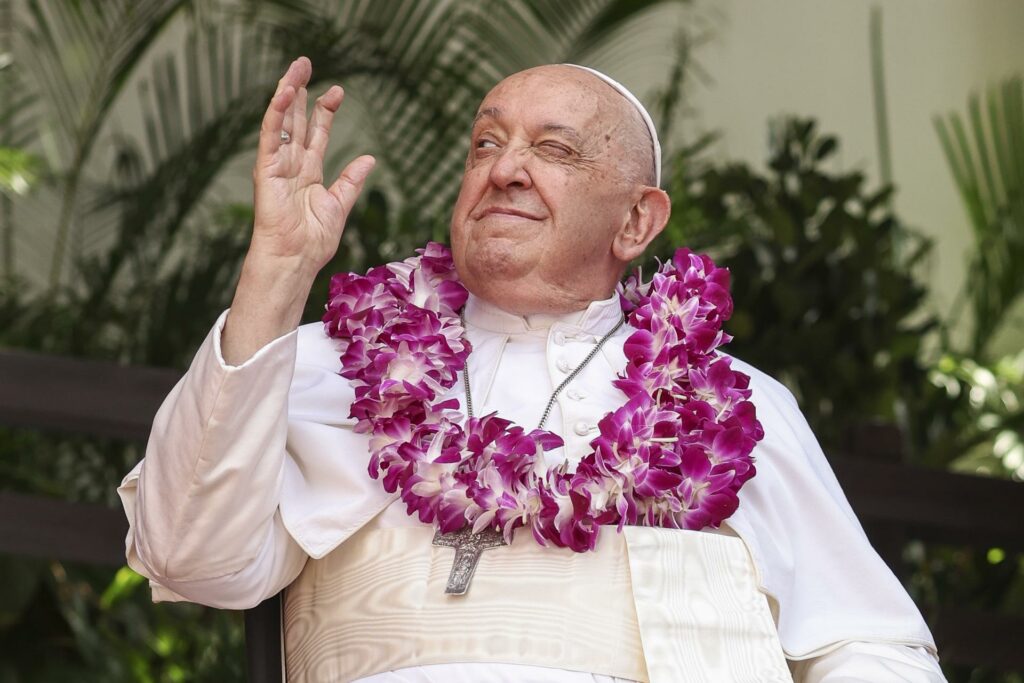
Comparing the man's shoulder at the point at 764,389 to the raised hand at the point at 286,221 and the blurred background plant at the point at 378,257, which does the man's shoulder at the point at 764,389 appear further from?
the blurred background plant at the point at 378,257

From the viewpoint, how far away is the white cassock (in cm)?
236

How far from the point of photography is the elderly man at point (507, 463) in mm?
2402

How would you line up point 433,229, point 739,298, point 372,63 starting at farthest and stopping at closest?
point 372,63, point 739,298, point 433,229

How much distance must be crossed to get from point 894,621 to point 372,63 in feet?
10.0

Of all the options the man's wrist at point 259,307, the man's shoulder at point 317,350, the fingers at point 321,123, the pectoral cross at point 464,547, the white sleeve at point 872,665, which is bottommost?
the man's shoulder at point 317,350

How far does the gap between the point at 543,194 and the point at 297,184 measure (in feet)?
1.77

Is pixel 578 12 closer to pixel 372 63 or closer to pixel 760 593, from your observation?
pixel 372 63

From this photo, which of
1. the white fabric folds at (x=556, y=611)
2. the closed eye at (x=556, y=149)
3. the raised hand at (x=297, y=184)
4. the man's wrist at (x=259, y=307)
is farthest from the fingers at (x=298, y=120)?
the white fabric folds at (x=556, y=611)

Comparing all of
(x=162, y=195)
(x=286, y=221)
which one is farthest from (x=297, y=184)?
(x=162, y=195)

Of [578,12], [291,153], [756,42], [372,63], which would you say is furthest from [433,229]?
[756,42]

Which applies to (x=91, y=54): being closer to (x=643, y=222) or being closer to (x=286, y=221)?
(x=643, y=222)

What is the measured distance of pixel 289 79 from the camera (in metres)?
2.40

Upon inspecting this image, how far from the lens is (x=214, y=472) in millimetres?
2348

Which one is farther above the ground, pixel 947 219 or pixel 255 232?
pixel 255 232
